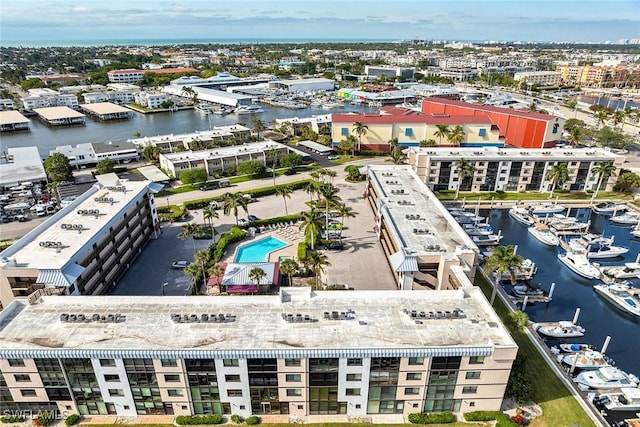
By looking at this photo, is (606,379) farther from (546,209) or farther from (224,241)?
(224,241)

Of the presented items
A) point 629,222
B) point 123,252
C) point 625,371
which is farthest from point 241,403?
point 629,222

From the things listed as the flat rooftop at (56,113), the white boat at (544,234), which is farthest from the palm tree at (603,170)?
the flat rooftop at (56,113)

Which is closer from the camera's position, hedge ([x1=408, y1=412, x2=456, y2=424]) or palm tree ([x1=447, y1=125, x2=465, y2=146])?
hedge ([x1=408, y1=412, x2=456, y2=424])

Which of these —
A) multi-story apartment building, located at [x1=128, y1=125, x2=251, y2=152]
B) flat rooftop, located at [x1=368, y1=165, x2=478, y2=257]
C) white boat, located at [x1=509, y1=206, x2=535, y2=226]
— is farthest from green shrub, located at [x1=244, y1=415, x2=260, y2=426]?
multi-story apartment building, located at [x1=128, y1=125, x2=251, y2=152]

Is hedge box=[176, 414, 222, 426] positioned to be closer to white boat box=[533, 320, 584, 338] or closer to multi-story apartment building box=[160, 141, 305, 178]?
white boat box=[533, 320, 584, 338]

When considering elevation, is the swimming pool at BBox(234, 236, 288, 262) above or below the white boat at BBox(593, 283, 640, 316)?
above

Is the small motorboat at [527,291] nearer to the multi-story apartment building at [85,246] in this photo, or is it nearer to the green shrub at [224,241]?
the green shrub at [224,241]
